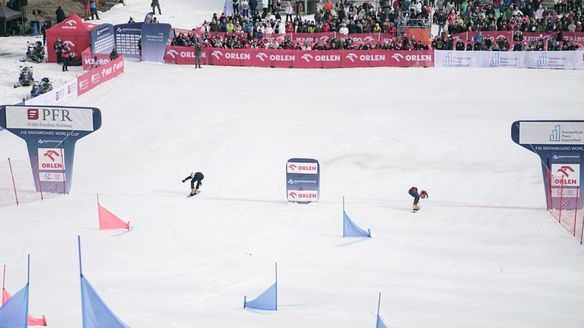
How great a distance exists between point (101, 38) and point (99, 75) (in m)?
3.63

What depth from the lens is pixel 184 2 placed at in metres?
48.0

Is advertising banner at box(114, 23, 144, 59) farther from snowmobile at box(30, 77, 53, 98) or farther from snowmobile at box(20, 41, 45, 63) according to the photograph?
snowmobile at box(30, 77, 53, 98)

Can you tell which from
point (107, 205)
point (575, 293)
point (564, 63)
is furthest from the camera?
point (564, 63)

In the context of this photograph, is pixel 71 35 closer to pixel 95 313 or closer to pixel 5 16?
pixel 5 16

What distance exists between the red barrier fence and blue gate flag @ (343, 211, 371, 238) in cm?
1841

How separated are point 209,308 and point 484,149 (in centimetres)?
1360

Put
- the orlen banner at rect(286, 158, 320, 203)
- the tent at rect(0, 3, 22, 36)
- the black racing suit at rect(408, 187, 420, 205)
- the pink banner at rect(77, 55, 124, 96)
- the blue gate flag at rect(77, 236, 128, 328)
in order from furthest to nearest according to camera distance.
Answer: the tent at rect(0, 3, 22, 36)
the pink banner at rect(77, 55, 124, 96)
the orlen banner at rect(286, 158, 320, 203)
the black racing suit at rect(408, 187, 420, 205)
the blue gate flag at rect(77, 236, 128, 328)

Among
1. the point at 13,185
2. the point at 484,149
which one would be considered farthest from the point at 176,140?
the point at 484,149

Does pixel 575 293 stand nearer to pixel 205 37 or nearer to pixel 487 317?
pixel 487 317

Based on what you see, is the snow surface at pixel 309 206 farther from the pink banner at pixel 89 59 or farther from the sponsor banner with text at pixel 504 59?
the pink banner at pixel 89 59

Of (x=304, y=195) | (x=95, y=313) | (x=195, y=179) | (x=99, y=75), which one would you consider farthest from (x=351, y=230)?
(x=99, y=75)

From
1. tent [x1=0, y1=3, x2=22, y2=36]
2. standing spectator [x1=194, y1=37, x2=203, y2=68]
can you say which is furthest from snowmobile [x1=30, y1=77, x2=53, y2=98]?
tent [x1=0, y1=3, x2=22, y2=36]

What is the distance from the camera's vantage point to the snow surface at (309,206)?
15.9m

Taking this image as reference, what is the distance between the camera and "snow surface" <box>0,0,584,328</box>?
52.0ft
